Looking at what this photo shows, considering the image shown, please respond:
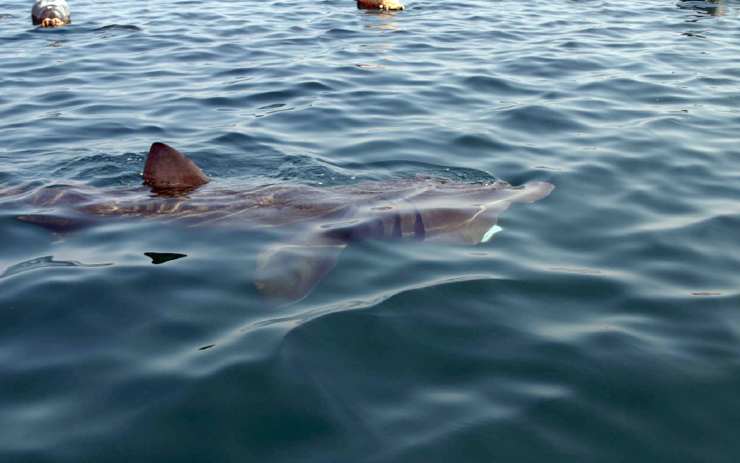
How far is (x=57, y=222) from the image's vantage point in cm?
733

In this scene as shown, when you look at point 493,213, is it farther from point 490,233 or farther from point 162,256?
point 162,256

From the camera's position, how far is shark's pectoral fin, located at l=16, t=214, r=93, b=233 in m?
7.29

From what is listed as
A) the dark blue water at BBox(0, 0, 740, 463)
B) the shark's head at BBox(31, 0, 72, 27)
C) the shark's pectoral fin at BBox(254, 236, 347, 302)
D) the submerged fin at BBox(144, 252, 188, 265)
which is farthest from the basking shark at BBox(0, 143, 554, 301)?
the shark's head at BBox(31, 0, 72, 27)

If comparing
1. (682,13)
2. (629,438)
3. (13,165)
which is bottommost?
(629,438)

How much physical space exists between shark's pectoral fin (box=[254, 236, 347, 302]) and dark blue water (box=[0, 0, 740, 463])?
0.15 metres

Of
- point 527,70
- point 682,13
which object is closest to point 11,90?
point 527,70

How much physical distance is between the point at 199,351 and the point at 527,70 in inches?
363

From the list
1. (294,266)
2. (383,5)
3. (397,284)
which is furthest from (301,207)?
(383,5)

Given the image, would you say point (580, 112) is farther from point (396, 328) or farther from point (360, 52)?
point (396, 328)

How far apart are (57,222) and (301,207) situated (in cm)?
230

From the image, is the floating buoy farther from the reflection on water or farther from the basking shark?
the reflection on water

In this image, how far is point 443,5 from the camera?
63.9 ft

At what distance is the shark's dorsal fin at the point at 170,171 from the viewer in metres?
7.77

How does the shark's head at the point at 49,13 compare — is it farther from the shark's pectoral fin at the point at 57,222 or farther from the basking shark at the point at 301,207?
the shark's pectoral fin at the point at 57,222
